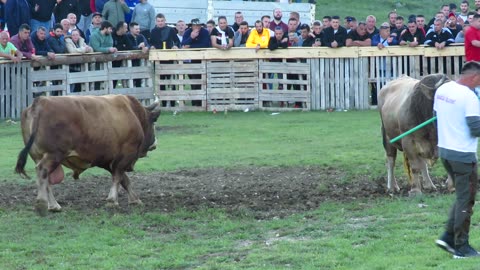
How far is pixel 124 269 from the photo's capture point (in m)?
10.7

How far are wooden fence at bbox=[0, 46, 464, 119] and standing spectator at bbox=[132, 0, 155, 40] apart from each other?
1.51m

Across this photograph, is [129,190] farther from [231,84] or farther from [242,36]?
[242,36]

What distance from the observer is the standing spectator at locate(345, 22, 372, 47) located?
2755cm

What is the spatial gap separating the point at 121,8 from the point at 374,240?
17.9m

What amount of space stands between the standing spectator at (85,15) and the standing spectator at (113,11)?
2.25 ft

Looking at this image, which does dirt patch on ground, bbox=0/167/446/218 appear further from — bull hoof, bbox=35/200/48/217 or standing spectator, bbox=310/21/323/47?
standing spectator, bbox=310/21/323/47

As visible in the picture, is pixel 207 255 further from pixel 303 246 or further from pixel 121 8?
pixel 121 8

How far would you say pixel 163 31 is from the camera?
28.0 metres

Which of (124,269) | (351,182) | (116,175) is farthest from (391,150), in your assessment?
(124,269)

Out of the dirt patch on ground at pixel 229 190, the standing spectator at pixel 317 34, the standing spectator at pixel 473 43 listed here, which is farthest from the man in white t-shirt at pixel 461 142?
the standing spectator at pixel 317 34

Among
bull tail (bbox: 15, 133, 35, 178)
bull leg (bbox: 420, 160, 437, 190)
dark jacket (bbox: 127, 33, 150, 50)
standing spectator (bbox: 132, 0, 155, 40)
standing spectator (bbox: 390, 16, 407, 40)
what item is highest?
standing spectator (bbox: 132, 0, 155, 40)

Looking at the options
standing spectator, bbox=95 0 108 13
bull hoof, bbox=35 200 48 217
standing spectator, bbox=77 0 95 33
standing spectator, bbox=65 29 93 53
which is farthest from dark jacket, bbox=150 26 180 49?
bull hoof, bbox=35 200 48 217

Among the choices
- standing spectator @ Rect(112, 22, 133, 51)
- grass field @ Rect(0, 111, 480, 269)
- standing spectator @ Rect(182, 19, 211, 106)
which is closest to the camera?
grass field @ Rect(0, 111, 480, 269)

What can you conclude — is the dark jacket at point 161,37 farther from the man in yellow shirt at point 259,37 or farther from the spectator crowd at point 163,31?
the man in yellow shirt at point 259,37
